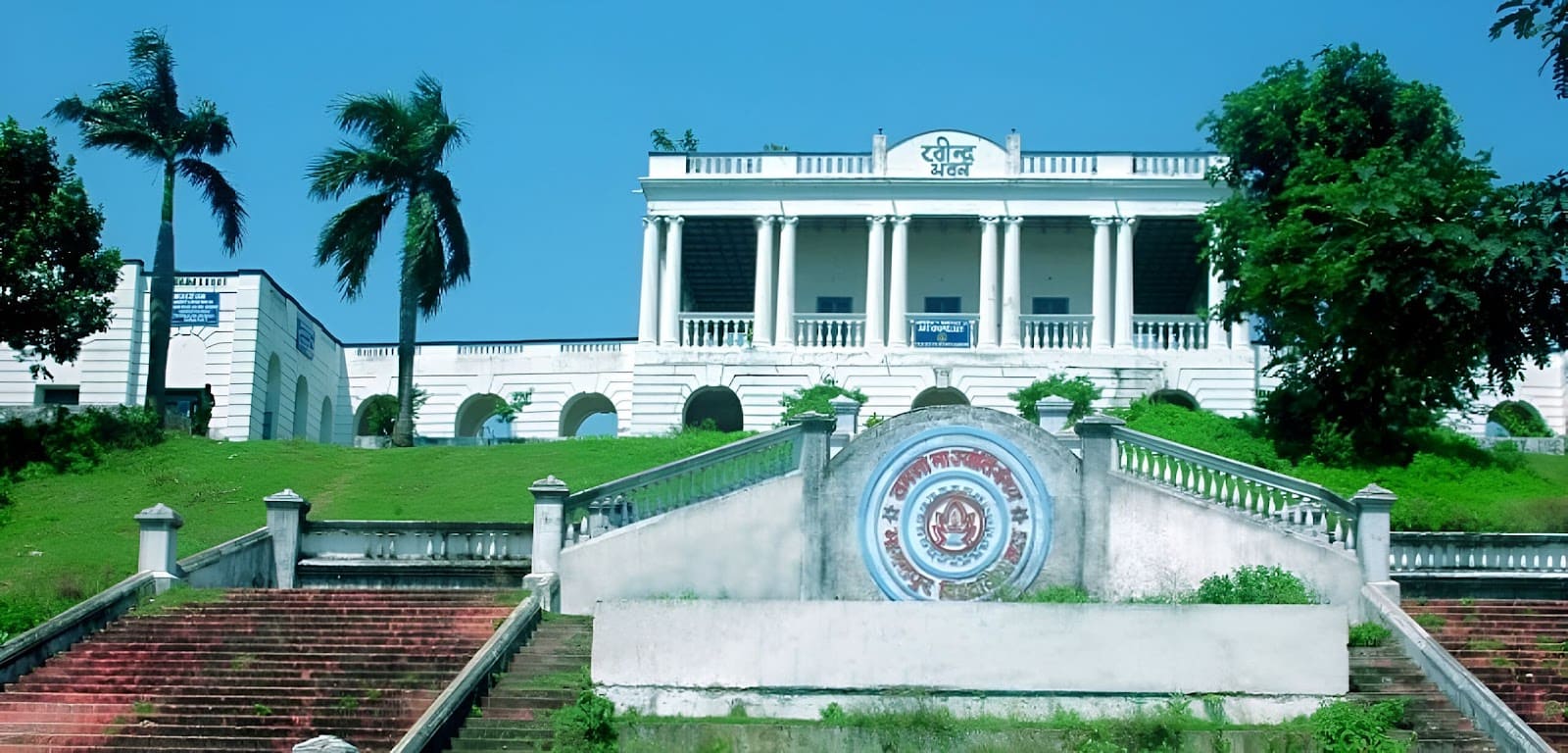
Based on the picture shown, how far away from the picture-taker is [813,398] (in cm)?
4434

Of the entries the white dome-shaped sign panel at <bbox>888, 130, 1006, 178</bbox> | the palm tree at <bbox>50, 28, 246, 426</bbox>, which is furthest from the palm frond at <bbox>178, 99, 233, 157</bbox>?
the white dome-shaped sign panel at <bbox>888, 130, 1006, 178</bbox>

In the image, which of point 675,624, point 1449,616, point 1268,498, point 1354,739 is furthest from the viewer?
point 1268,498

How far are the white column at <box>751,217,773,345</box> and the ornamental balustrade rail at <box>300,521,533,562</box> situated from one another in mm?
20860

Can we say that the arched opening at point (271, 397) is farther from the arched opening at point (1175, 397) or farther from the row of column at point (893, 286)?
the arched opening at point (1175, 397)

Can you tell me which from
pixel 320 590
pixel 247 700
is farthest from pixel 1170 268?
pixel 247 700

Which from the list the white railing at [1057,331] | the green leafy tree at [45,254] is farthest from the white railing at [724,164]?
the green leafy tree at [45,254]

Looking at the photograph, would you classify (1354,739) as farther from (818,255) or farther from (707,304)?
(707,304)

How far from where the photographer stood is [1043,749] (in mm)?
21062

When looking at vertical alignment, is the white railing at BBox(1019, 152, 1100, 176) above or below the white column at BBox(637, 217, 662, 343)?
above

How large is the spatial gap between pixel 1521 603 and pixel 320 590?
15097 millimetres

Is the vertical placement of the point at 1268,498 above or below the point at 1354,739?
above

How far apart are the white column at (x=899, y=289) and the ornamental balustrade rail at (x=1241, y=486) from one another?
20.7 metres

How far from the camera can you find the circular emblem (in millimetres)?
26000

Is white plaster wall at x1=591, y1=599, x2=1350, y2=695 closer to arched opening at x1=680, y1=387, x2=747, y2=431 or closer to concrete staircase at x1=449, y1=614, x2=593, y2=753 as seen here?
concrete staircase at x1=449, y1=614, x2=593, y2=753
